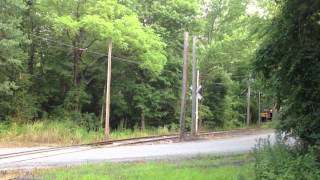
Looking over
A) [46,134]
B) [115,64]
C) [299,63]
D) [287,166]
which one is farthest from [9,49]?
[287,166]

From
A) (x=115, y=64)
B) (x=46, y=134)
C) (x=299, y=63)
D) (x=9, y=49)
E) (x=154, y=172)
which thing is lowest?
(x=154, y=172)

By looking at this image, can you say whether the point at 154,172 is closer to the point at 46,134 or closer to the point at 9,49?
the point at 46,134

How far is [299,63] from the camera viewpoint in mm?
13008

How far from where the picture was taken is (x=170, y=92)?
48.9 metres

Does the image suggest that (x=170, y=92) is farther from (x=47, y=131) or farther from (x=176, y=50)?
(x=47, y=131)

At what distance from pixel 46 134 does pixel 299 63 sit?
2263 cm

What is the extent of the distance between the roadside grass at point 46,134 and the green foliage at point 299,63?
19.4 m

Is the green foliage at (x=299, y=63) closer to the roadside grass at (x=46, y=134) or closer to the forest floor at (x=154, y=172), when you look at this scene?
the forest floor at (x=154, y=172)

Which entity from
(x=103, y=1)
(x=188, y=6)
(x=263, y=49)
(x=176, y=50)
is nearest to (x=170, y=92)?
(x=176, y=50)

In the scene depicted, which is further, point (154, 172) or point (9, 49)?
point (9, 49)

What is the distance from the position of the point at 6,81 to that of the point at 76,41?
744 centimetres

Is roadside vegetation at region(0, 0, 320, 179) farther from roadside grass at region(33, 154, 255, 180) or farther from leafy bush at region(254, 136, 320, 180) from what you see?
leafy bush at region(254, 136, 320, 180)

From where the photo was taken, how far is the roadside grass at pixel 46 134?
31.6 m

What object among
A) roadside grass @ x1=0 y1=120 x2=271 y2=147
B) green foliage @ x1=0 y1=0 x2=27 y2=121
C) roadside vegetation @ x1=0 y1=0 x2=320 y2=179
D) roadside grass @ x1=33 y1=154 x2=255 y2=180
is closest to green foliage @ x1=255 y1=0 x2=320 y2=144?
roadside vegetation @ x1=0 y1=0 x2=320 y2=179
